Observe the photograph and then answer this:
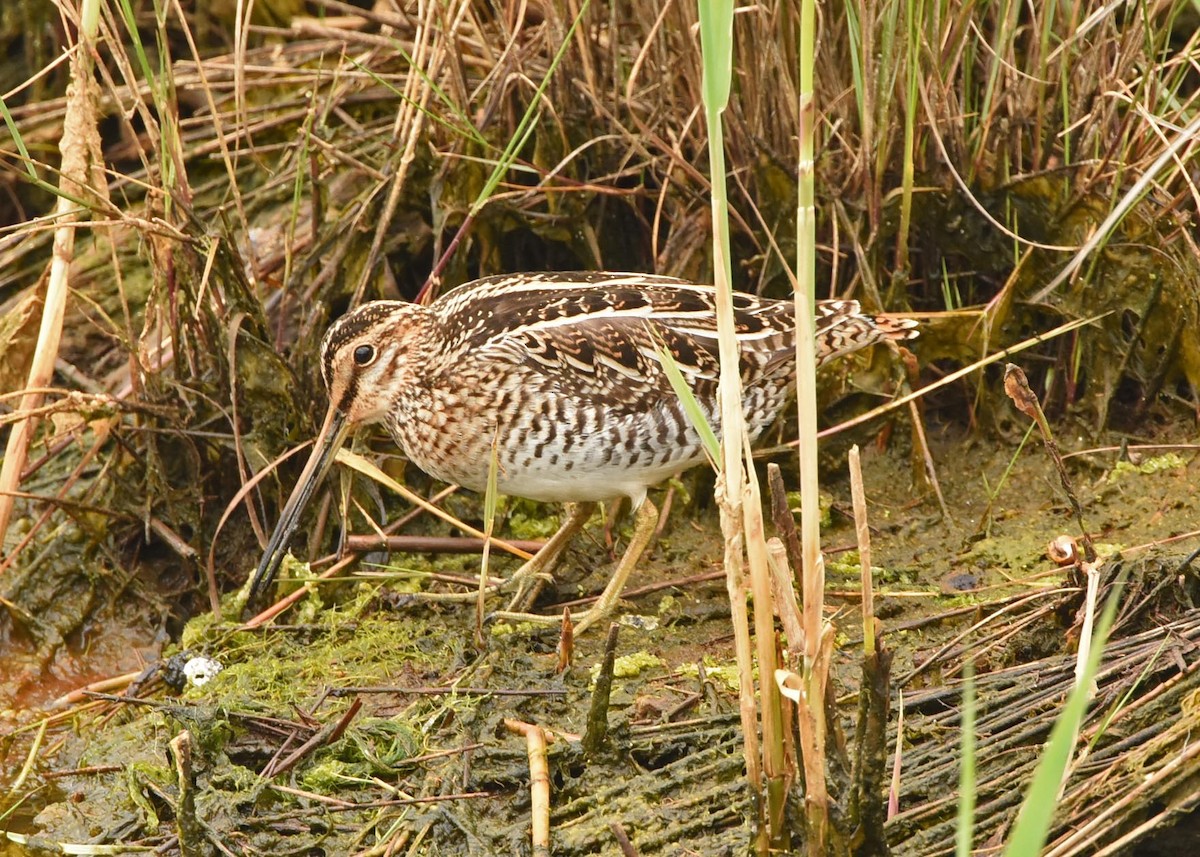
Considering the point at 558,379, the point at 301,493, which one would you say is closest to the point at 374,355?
the point at 301,493

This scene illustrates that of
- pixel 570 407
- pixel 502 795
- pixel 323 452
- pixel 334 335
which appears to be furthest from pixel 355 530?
pixel 502 795

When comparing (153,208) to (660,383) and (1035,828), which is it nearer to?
(660,383)

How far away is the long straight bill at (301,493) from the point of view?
468cm

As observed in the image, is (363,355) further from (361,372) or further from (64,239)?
(64,239)

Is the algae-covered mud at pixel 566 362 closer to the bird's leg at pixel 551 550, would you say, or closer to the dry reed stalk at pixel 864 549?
the bird's leg at pixel 551 550

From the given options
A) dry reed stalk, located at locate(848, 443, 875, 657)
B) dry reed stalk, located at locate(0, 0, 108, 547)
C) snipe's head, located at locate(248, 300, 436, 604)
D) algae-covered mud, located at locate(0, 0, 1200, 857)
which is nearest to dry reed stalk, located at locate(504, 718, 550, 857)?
algae-covered mud, located at locate(0, 0, 1200, 857)

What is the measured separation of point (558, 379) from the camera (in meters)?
4.41

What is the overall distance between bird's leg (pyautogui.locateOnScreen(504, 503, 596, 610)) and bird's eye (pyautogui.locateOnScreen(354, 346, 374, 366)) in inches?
32.6

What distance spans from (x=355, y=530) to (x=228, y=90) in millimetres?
2404

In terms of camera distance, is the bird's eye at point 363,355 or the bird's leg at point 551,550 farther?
the bird's leg at point 551,550

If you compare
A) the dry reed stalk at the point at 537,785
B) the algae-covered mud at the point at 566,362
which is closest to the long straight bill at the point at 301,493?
the algae-covered mud at the point at 566,362

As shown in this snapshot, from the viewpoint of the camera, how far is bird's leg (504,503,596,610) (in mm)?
4754

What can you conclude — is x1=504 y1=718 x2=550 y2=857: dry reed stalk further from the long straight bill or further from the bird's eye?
the bird's eye

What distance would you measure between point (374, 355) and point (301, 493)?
496 mm
